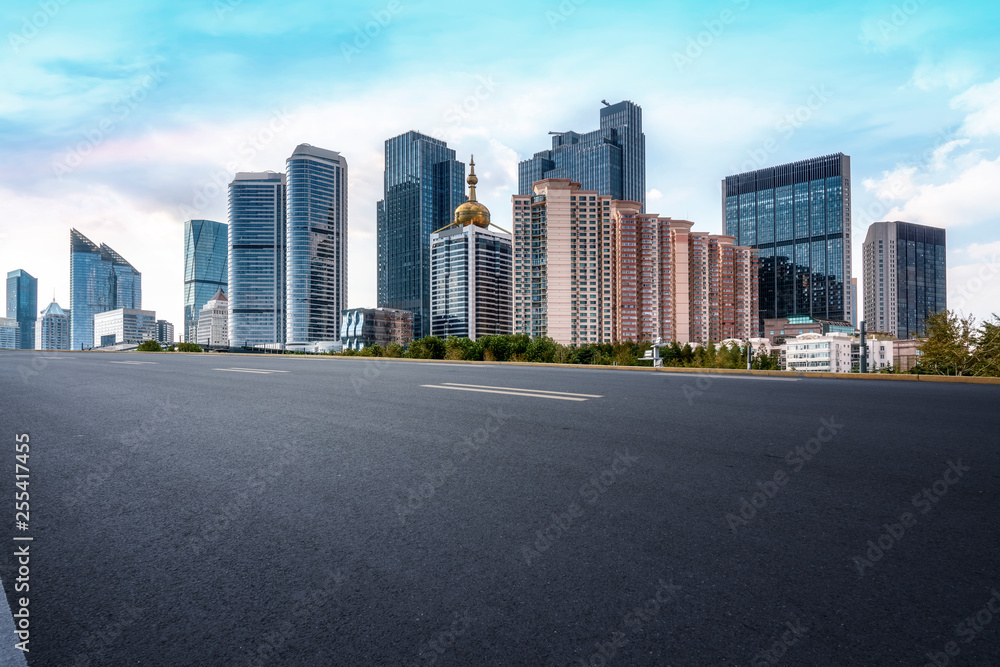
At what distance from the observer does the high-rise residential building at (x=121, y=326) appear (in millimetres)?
131875

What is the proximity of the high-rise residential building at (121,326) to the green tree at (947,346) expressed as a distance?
492 feet

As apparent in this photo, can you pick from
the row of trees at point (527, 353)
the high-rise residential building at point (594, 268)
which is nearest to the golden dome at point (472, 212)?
the high-rise residential building at point (594, 268)

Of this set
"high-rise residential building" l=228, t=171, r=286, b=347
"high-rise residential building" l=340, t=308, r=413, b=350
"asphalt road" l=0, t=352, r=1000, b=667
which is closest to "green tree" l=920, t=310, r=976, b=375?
"asphalt road" l=0, t=352, r=1000, b=667

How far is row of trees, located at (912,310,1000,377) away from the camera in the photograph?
13.3 meters

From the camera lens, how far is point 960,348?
1364cm

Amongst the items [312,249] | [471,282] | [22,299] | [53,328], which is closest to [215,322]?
[312,249]

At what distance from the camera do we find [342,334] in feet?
530

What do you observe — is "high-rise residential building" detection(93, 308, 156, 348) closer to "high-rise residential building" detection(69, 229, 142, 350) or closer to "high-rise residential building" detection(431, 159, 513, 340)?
"high-rise residential building" detection(69, 229, 142, 350)

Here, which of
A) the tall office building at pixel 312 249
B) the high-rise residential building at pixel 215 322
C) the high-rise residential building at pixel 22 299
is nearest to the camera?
the tall office building at pixel 312 249

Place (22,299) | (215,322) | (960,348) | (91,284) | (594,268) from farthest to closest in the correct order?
1. (215,322)
2. (22,299)
3. (91,284)
4. (594,268)
5. (960,348)

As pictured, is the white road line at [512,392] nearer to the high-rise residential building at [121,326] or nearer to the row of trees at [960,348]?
the row of trees at [960,348]

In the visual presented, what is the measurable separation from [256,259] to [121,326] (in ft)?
173

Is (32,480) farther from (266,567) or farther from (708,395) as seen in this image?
(708,395)

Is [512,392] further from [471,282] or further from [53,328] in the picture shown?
[53,328]
